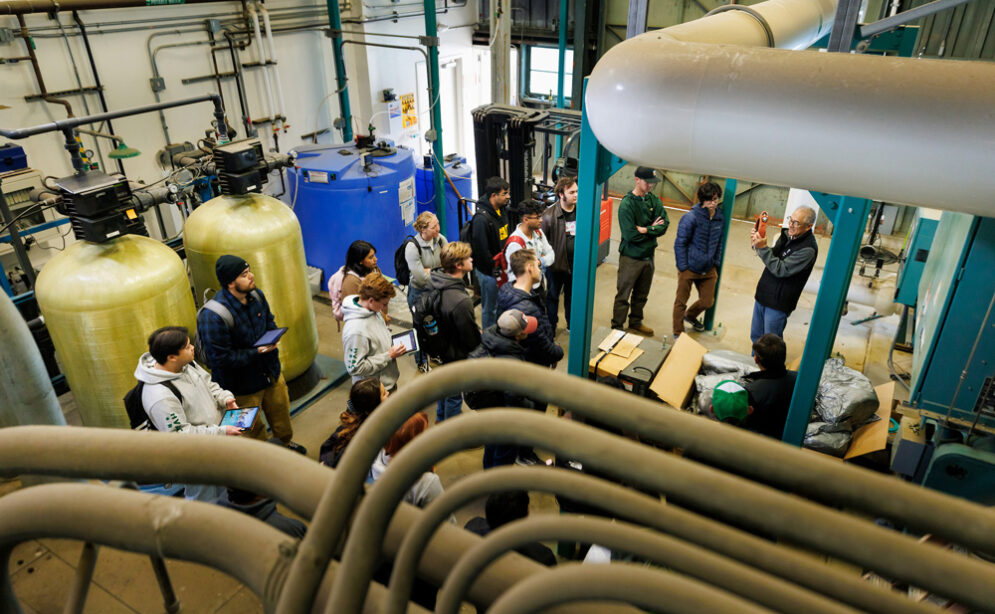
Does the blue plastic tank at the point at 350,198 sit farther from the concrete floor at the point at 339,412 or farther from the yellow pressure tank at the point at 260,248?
the yellow pressure tank at the point at 260,248

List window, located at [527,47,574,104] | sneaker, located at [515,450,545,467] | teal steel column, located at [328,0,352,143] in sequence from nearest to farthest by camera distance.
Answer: sneaker, located at [515,450,545,467], teal steel column, located at [328,0,352,143], window, located at [527,47,574,104]

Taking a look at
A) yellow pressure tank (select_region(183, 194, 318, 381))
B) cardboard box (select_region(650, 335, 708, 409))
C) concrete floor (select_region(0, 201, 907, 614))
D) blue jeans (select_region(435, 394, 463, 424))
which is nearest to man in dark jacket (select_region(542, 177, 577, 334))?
concrete floor (select_region(0, 201, 907, 614))

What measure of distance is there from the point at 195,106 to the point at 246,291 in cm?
392

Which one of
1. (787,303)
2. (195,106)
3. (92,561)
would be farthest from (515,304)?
(195,106)

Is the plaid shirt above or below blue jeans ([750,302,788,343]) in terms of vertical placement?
above

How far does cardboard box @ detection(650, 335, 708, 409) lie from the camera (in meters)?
4.52

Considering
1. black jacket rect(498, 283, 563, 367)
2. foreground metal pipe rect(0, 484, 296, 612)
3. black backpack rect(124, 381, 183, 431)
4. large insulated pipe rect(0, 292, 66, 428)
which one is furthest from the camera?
black jacket rect(498, 283, 563, 367)

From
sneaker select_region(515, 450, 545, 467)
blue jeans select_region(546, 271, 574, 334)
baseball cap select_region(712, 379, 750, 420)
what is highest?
baseball cap select_region(712, 379, 750, 420)

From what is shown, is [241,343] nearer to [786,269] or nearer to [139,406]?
[139,406]

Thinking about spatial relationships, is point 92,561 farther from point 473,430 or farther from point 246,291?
point 246,291

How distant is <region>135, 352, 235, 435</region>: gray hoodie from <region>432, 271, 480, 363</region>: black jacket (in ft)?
5.37

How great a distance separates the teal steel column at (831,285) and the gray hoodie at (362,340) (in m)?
2.65

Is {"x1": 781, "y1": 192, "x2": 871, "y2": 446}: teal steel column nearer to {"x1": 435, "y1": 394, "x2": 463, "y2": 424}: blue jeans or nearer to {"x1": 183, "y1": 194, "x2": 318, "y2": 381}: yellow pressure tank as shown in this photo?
{"x1": 435, "y1": 394, "x2": 463, "y2": 424}: blue jeans

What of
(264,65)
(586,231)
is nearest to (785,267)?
(586,231)
